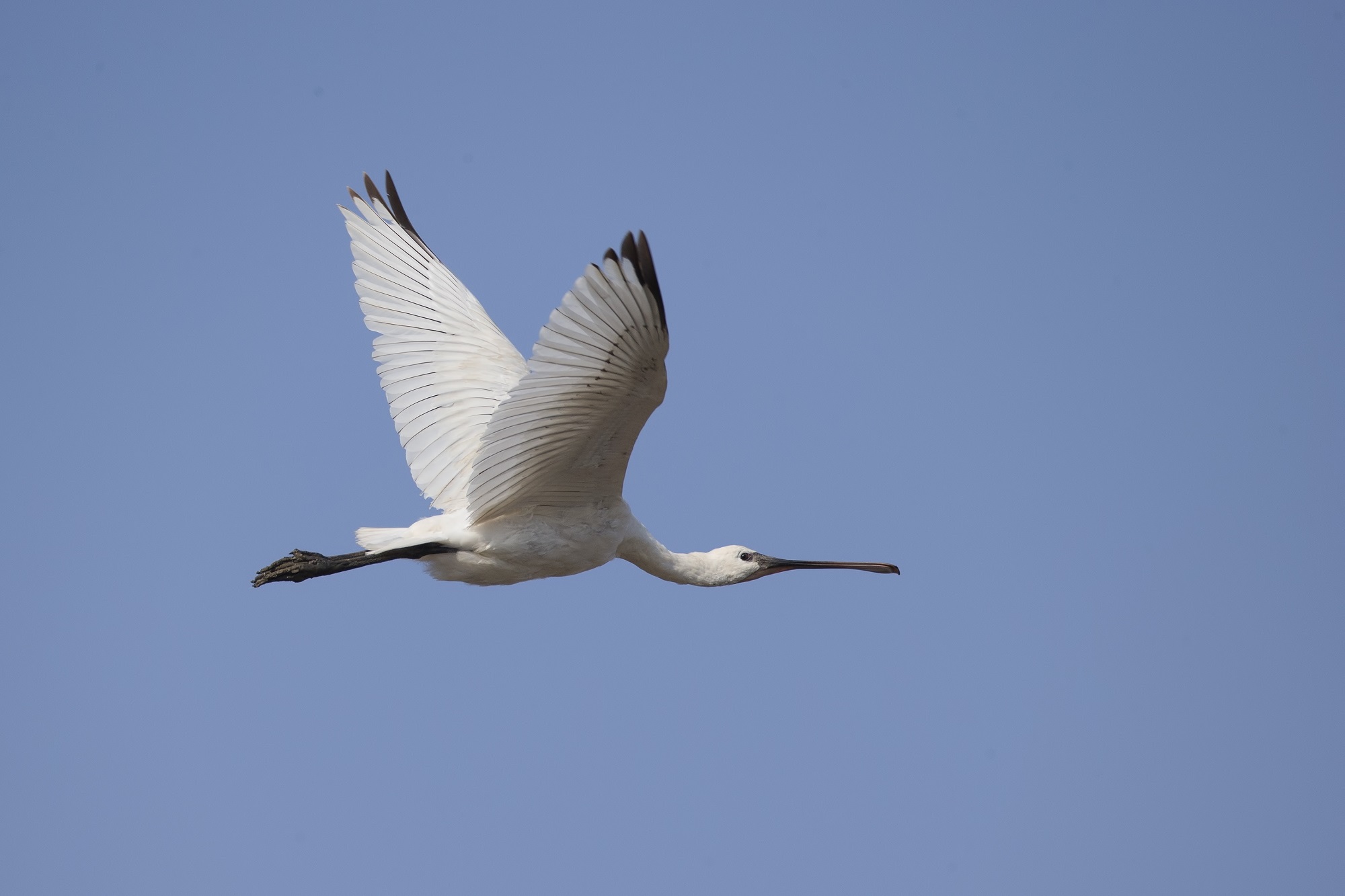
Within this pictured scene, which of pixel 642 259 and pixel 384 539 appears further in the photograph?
pixel 384 539

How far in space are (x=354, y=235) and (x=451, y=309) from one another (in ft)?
4.24

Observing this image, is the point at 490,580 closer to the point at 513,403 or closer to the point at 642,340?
the point at 513,403

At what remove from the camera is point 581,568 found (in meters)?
13.5

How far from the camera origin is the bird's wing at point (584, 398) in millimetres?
10359

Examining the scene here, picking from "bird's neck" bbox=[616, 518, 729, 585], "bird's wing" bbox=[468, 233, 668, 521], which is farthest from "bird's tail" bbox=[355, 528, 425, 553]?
"bird's neck" bbox=[616, 518, 729, 585]

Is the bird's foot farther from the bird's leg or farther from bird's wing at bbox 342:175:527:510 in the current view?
bird's wing at bbox 342:175:527:510

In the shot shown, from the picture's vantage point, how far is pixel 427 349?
14.7 meters

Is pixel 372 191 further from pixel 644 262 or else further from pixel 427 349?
pixel 644 262

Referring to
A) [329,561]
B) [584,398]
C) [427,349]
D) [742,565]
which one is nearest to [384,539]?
[329,561]

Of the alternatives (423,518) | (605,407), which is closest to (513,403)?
(605,407)

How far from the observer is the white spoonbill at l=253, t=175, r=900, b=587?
35.0ft

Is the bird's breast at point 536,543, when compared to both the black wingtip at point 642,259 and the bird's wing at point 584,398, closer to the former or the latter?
the bird's wing at point 584,398

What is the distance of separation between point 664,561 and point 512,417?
332 centimetres

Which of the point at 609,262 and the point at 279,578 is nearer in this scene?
the point at 609,262
